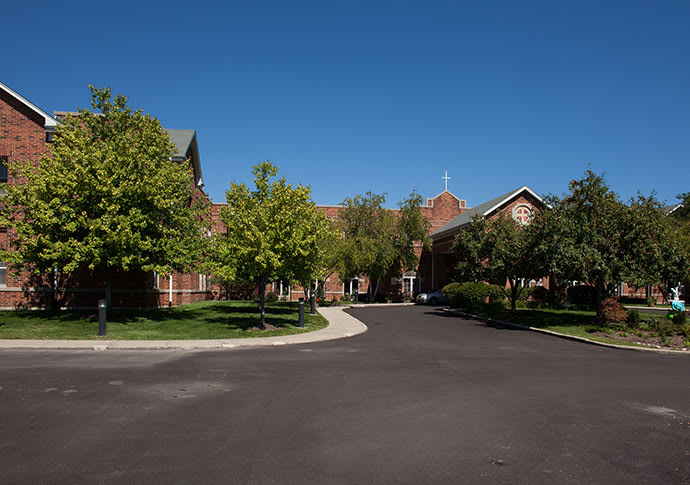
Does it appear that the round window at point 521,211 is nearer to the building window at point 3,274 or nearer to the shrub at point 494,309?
the shrub at point 494,309

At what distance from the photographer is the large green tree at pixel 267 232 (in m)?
16.6

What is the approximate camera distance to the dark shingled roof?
27.6m

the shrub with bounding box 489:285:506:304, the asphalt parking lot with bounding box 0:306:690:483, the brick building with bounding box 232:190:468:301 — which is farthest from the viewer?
the brick building with bounding box 232:190:468:301

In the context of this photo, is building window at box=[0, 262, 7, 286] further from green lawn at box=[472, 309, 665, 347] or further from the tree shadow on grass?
green lawn at box=[472, 309, 665, 347]

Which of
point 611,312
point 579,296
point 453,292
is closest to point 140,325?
point 611,312

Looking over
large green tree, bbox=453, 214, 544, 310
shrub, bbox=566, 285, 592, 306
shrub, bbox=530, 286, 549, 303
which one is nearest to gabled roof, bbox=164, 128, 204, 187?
large green tree, bbox=453, 214, 544, 310

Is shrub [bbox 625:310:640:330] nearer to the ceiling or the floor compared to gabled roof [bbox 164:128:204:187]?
nearer to the floor

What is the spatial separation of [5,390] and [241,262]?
9662 millimetres

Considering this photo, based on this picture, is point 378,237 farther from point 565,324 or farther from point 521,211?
Result: point 565,324

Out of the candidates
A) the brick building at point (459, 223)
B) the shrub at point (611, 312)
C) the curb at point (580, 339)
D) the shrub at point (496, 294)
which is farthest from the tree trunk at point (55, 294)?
the brick building at point (459, 223)

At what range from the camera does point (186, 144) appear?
28.6 metres

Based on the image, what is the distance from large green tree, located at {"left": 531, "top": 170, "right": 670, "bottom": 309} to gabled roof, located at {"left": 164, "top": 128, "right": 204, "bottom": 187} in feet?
62.4

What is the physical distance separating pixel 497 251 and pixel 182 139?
62.9ft

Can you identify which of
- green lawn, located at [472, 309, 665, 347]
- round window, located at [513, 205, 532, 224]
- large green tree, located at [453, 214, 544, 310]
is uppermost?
round window, located at [513, 205, 532, 224]
